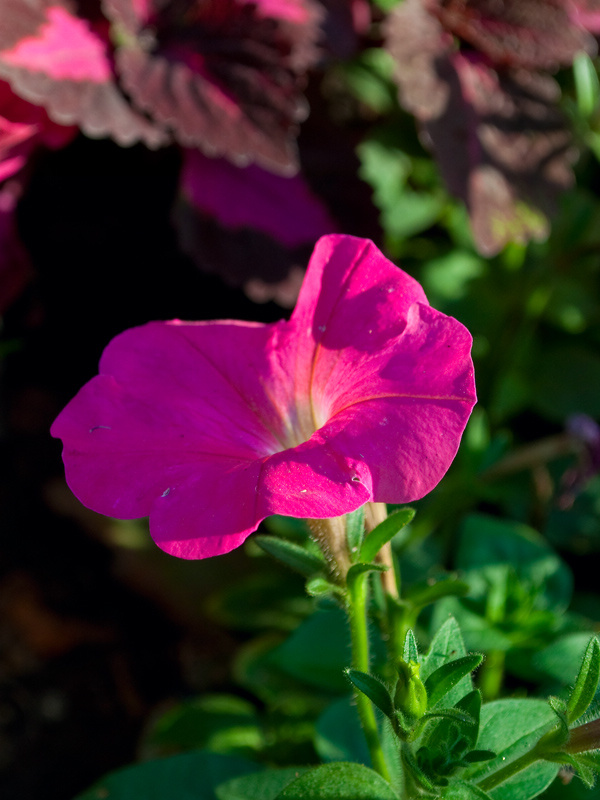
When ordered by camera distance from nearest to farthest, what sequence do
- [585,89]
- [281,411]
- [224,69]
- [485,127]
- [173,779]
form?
[281,411]
[173,779]
[224,69]
[485,127]
[585,89]

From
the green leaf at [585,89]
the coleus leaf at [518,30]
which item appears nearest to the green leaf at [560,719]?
the coleus leaf at [518,30]

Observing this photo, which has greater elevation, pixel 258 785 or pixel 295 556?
pixel 295 556

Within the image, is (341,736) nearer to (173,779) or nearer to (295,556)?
(173,779)

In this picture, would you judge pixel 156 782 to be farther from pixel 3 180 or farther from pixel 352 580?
pixel 3 180

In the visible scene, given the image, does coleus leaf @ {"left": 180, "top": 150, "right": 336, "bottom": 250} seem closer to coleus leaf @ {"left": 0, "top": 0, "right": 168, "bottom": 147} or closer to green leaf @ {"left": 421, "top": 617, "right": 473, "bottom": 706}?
coleus leaf @ {"left": 0, "top": 0, "right": 168, "bottom": 147}

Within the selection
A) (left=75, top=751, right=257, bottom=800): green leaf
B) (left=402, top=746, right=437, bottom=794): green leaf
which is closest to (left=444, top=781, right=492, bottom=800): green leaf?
(left=402, top=746, right=437, bottom=794): green leaf

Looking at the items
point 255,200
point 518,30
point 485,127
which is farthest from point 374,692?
point 518,30

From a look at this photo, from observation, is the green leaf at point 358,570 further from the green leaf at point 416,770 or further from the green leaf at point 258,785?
the green leaf at point 258,785
